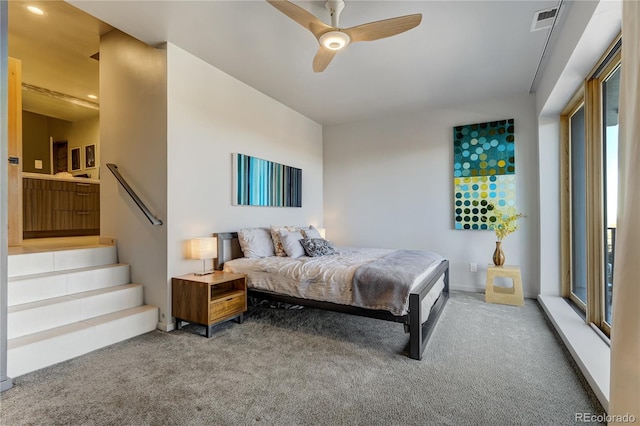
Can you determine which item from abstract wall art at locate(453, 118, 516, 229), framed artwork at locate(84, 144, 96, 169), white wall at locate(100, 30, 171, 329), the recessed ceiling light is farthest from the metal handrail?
abstract wall art at locate(453, 118, 516, 229)

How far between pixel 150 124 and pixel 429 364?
3459 millimetres

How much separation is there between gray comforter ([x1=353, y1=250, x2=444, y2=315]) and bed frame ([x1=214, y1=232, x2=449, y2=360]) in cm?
6

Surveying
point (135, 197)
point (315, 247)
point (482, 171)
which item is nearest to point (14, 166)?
point (135, 197)

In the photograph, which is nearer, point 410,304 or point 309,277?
point 410,304

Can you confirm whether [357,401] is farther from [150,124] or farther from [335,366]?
[150,124]

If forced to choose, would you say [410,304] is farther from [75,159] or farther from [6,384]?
[75,159]

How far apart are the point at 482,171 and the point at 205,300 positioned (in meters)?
4.11

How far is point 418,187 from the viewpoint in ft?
16.2

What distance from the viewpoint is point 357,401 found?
1.87m

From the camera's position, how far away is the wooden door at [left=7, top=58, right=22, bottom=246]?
3707 mm

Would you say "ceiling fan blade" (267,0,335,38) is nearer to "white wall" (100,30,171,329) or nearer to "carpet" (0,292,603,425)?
"white wall" (100,30,171,329)

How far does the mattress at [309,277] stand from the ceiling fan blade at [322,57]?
1.94 m

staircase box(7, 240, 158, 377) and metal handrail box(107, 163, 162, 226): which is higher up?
metal handrail box(107, 163, 162, 226)

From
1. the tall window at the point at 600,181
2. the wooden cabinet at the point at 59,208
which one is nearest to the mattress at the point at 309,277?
the tall window at the point at 600,181
